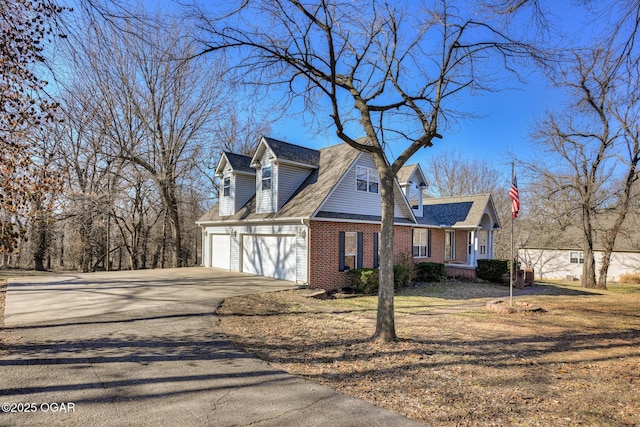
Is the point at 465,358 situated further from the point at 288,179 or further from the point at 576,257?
the point at 576,257

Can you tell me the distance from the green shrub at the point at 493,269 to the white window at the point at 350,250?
30.7ft

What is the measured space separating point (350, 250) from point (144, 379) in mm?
11147

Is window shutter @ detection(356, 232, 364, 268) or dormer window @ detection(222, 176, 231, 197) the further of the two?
dormer window @ detection(222, 176, 231, 197)

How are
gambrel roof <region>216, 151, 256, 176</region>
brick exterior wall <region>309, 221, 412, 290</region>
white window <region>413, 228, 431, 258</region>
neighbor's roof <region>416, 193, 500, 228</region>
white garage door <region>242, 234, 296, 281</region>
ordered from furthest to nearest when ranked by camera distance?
neighbor's roof <region>416, 193, 500, 228</region>
white window <region>413, 228, 431, 258</region>
gambrel roof <region>216, 151, 256, 176</region>
white garage door <region>242, 234, 296, 281</region>
brick exterior wall <region>309, 221, 412, 290</region>

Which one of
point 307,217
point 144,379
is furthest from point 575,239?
point 144,379

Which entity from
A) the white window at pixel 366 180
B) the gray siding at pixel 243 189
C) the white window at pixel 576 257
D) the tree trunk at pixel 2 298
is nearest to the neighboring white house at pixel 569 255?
the white window at pixel 576 257

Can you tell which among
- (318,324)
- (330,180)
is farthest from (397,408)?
(330,180)

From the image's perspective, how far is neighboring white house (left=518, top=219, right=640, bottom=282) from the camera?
90.3ft

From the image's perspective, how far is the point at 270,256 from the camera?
15.3 m

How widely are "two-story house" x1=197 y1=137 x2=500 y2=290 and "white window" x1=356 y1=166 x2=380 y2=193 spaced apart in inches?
1.9

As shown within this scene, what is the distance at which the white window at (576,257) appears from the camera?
29609mm

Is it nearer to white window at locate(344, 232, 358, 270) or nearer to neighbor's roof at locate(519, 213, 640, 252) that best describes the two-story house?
white window at locate(344, 232, 358, 270)

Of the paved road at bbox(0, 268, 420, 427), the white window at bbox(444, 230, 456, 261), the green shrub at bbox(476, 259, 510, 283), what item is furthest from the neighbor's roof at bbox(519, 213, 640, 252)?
the paved road at bbox(0, 268, 420, 427)

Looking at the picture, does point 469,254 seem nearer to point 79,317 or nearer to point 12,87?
point 79,317
